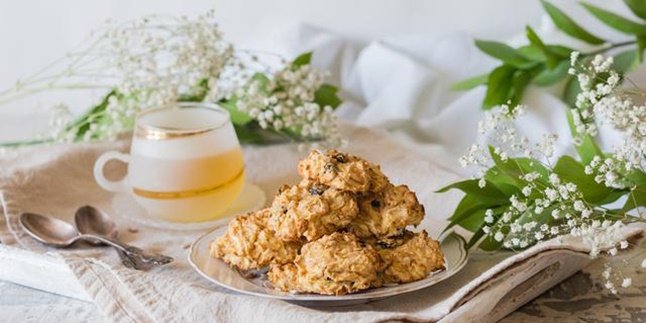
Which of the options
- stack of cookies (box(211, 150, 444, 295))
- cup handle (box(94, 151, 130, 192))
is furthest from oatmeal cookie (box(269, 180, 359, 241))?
cup handle (box(94, 151, 130, 192))

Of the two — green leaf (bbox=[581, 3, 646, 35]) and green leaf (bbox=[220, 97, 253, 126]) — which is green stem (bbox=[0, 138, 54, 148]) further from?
green leaf (bbox=[581, 3, 646, 35])

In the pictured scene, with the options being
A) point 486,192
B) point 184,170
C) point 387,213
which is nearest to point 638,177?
point 486,192

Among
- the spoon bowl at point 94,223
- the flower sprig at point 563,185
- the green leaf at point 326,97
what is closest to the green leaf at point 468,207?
the flower sprig at point 563,185

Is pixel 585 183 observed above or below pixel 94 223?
above

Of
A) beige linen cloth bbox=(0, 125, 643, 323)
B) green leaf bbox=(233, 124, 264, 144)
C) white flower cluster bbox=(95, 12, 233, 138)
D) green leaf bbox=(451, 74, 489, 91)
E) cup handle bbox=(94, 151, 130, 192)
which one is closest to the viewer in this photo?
beige linen cloth bbox=(0, 125, 643, 323)

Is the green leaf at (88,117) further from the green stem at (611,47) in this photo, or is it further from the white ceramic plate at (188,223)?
the green stem at (611,47)

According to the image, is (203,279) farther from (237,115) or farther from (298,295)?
(237,115)
